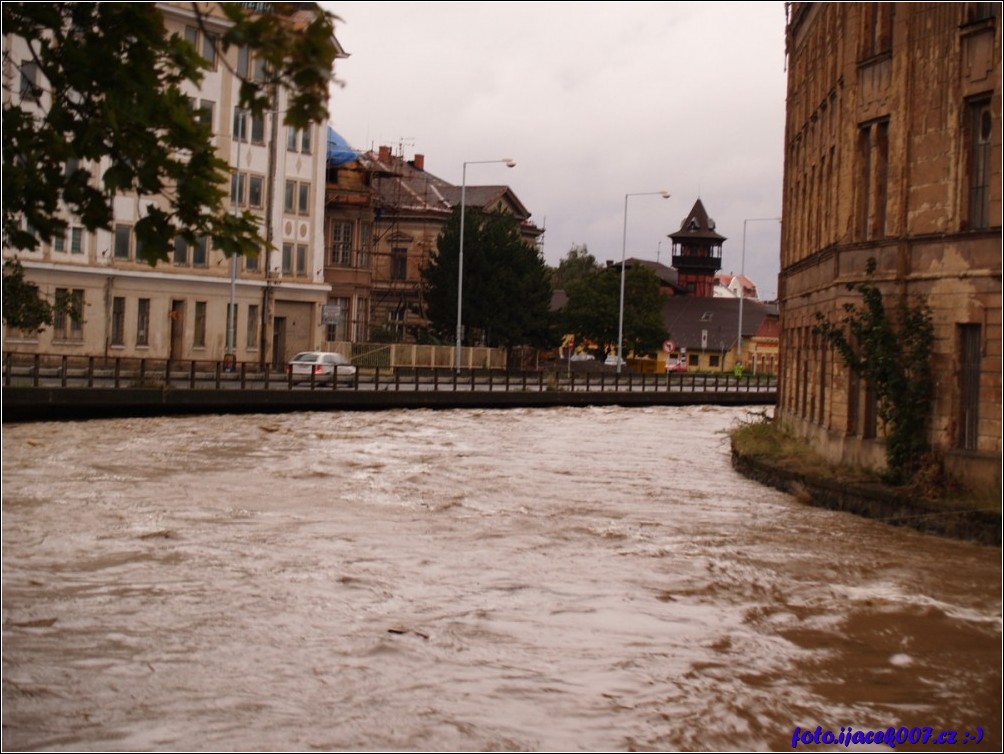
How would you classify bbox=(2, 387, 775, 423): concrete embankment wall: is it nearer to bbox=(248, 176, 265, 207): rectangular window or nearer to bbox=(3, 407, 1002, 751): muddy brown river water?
bbox=(3, 407, 1002, 751): muddy brown river water

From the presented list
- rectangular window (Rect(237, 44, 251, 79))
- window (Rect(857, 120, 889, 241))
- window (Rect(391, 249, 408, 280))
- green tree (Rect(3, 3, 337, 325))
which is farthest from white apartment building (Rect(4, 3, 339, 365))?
green tree (Rect(3, 3, 337, 325))

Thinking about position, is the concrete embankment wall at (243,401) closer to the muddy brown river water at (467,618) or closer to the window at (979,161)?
the muddy brown river water at (467,618)

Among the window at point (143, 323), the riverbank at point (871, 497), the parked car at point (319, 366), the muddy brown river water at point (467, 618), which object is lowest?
the muddy brown river water at point (467, 618)

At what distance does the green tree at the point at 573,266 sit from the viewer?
178 m

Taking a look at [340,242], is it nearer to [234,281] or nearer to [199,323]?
[199,323]

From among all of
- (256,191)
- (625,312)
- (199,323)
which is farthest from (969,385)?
(625,312)

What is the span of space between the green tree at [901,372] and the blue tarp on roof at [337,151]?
206 ft

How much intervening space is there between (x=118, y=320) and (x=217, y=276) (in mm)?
5512

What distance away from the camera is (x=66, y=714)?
36.8 feet

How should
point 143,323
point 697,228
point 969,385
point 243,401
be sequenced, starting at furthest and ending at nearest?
1. point 697,228
2. point 143,323
3. point 243,401
4. point 969,385

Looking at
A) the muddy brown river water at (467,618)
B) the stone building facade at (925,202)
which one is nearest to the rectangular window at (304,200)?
the stone building facade at (925,202)

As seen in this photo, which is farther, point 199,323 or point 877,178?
point 199,323

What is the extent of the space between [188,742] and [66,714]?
4.17 feet

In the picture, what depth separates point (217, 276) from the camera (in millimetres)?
67125
